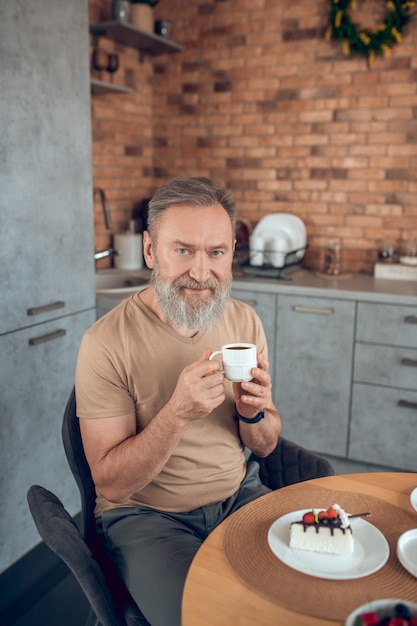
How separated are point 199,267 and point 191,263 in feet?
0.08

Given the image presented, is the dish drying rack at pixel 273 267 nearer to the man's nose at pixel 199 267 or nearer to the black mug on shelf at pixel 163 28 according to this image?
the black mug on shelf at pixel 163 28

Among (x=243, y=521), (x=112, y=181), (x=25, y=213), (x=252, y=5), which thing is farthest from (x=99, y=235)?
(x=243, y=521)

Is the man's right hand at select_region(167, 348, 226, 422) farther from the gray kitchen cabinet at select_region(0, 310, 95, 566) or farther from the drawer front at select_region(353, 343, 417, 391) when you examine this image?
the drawer front at select_region(353, 343, 417, 391)

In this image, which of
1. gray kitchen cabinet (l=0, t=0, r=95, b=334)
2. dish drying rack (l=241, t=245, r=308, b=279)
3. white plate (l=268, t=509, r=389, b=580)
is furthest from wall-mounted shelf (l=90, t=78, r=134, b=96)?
white plate (l=268, t=509, r=389, b=580)

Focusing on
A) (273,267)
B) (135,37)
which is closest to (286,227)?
(273,267)

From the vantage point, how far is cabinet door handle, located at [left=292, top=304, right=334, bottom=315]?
2961 mm

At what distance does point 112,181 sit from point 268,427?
243cm

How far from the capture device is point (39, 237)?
7.27 ft

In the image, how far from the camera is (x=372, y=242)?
3508 millimetres

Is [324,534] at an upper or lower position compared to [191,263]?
lower

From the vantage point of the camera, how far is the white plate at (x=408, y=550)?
103cm

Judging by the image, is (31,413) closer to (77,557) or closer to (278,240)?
(77,557)

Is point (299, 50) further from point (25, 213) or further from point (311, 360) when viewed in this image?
point (25, 213)

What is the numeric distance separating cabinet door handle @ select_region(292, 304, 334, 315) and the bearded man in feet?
4.47
